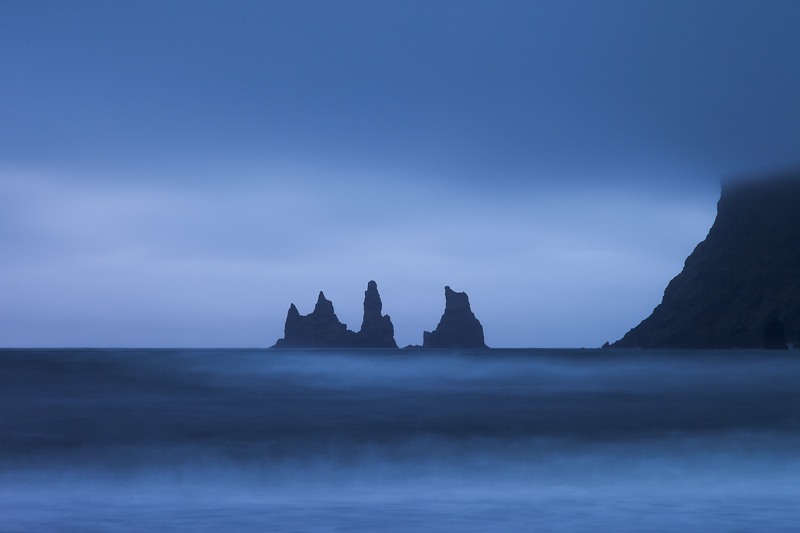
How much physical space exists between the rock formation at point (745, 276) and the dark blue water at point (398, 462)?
7939 cm

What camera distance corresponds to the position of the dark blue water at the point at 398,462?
9117 mm

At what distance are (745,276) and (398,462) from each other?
105 metres

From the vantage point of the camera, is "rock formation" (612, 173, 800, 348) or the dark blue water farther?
"rock formation" (612, 173, 800, 348)

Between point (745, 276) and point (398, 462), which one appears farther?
point (745, 276)

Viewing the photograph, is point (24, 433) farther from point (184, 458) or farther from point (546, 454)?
point (546, 454)

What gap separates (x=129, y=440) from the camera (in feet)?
53.1

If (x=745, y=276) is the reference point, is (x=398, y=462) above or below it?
below

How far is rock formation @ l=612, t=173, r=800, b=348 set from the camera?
9919cm

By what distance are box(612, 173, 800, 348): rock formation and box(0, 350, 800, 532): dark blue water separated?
7939 centimetres

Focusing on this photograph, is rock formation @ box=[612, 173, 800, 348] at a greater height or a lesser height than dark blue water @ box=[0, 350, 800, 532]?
greater

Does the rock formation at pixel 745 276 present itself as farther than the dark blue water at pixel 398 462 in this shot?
Yes

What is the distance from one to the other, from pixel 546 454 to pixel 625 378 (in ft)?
96.7

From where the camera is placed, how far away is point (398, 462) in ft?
46.8

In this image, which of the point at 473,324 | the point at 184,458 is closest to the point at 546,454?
the point at 184,458
